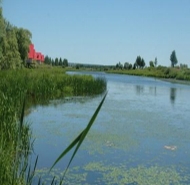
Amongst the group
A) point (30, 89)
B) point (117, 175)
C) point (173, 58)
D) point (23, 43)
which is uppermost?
point (173, 58)

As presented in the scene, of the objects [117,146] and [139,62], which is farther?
[139,62]

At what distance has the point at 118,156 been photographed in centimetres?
545

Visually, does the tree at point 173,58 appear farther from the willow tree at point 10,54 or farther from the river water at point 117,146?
the river water at point 117,146

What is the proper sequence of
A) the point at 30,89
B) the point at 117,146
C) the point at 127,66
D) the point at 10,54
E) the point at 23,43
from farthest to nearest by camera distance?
the point at 127,66 < the point at 23,43 < the point at 10,54 < the point at 30,89 < the point at 117,146

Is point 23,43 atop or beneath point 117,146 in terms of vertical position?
atop

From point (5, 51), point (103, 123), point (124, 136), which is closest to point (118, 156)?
point (124, 136)

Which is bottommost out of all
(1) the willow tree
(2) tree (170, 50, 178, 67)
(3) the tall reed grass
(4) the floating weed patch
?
(4) the floating weed patch

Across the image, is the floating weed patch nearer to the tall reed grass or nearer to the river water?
the river water

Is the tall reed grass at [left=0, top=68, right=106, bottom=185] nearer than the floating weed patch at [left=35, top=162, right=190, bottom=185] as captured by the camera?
No

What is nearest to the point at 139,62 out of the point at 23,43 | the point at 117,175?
the point at 23,43

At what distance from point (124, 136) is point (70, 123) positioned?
5.99 ft

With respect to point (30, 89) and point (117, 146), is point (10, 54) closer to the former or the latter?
point (30, 89)

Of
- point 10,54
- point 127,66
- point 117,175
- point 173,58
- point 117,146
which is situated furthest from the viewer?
point 127,66

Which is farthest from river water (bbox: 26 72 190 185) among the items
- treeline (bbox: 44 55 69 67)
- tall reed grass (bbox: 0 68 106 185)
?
treeline (bbox: 44 55 69 67)
